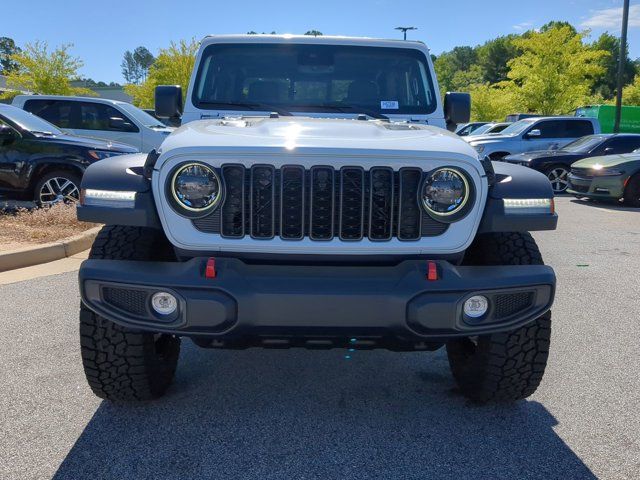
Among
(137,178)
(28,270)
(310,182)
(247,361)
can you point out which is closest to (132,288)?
(137,178)

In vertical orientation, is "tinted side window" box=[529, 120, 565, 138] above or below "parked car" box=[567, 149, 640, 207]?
above

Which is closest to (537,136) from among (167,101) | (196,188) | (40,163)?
(40,163)

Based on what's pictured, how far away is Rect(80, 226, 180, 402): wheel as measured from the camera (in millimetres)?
2666

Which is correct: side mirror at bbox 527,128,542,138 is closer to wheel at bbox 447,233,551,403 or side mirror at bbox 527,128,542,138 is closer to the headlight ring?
wheel at bbox 447,233,551,403

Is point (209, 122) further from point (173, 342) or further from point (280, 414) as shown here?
point (280, 414)

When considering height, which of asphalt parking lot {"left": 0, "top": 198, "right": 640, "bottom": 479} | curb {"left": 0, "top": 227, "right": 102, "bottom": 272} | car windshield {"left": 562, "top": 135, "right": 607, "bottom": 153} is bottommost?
asphalt parking lot {"left": 0, "top": 198, "right": 640, "bottom": 479}

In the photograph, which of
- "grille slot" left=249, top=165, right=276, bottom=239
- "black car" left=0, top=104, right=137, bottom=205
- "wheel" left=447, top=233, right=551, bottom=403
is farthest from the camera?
"black car" left=0, top=104, right=137, bottom=205

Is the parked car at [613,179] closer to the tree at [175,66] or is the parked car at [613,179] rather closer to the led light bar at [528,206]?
the led light bar at [528,206]

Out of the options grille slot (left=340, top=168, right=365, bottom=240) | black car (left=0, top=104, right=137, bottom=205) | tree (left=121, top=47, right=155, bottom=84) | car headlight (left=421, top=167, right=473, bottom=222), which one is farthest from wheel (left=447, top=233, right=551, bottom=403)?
tree (left=121, top=47, right=155, bottom=84)

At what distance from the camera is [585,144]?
45.3ft

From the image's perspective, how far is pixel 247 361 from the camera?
3.65 m

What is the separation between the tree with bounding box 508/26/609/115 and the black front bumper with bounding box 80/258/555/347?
3095 centimetres

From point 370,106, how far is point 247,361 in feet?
6.01

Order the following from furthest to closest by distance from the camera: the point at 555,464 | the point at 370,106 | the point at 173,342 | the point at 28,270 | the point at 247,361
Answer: the point at 28,270 → the point at 370,106 → the point at 247,361 → the point at 173,342 → the point at 555,464
